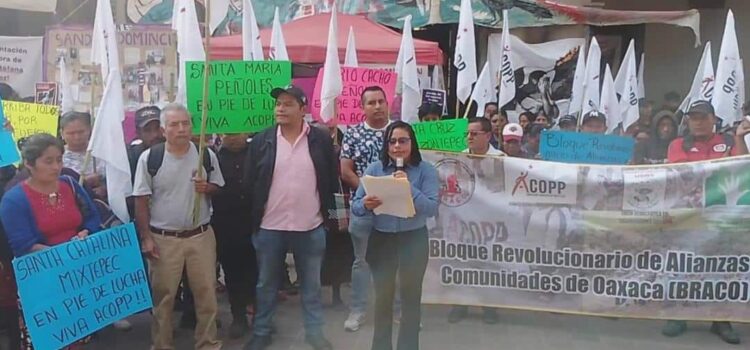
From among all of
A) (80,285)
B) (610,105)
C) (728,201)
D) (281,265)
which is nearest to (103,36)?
(80,285)

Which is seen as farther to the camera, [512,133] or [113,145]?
[512,133]

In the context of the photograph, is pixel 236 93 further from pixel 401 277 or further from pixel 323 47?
pixel 323 47

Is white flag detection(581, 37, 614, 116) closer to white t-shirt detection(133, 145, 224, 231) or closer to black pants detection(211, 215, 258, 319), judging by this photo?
black pants detection(211, 215, 258, 319)

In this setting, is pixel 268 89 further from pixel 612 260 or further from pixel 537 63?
pixel 537 63

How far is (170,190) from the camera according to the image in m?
5.15

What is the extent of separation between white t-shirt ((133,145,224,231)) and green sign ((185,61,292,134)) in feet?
1.45

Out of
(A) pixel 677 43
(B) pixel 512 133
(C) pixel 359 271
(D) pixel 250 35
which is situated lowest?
(C) pixel 359 271

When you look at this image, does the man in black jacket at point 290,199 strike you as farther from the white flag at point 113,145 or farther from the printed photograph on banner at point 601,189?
the printed photograph on banner at point 601,189

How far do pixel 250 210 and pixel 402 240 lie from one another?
1.39 metres

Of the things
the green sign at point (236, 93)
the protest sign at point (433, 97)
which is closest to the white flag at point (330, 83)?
the green sign at point (236, 93)

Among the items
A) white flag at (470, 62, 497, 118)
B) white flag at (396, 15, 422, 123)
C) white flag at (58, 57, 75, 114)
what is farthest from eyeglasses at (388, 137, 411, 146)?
white flag at (470, 62, 497, 118)

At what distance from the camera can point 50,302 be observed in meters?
4.49

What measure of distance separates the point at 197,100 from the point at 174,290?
134cm

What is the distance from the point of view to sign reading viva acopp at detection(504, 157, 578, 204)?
5934 millimetres
